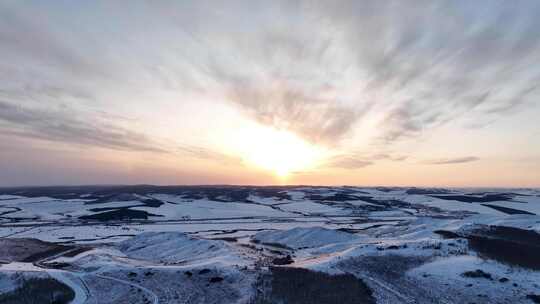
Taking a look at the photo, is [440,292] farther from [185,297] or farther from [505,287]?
[185,297]

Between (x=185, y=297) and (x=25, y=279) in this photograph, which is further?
(x=25, y=279)

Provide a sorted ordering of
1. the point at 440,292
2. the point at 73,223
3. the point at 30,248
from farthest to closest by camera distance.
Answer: the point at 73,223
the point at 30,248
the point at 440,292

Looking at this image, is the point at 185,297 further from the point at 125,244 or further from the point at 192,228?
the point at 192,228

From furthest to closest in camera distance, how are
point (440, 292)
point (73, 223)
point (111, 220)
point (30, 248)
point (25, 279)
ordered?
point (111, 220)
point (73, 223)
point (30, 248)
point (25, 279)
point (440, 292)

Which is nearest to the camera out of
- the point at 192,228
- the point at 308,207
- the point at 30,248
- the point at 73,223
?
the point at 30,248

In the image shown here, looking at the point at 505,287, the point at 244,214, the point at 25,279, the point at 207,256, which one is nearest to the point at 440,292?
the point at 505,287

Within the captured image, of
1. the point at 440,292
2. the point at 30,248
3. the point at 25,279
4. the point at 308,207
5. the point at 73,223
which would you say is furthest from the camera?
the point at 308,207

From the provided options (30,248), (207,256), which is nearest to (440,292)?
(207,256)

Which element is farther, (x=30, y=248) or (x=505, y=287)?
(x=30, y=248)

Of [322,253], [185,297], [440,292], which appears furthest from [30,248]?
[440,292]
